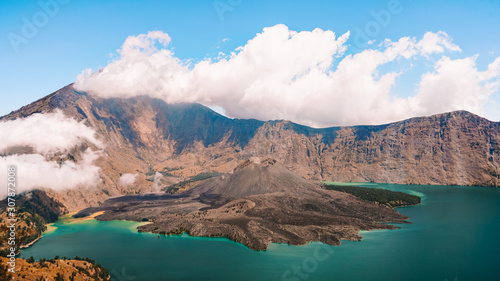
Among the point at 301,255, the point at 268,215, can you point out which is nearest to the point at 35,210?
the point at 268,215

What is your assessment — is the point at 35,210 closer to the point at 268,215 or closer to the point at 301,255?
the point at 268,215

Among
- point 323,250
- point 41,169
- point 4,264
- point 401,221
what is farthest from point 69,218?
point 401,221

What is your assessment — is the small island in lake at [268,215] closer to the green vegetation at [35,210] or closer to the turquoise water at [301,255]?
the turquoise water at [301,255]

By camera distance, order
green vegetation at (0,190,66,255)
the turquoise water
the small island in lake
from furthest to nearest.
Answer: green vegetation at (0,190,66,255) → the small island in lake → the turquoise water

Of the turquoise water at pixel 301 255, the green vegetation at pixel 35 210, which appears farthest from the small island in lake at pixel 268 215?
the green vegetation at pixel 35 210

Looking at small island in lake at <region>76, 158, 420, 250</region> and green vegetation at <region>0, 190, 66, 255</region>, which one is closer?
small island in lake at <region>76, 158, 420, 250</region>

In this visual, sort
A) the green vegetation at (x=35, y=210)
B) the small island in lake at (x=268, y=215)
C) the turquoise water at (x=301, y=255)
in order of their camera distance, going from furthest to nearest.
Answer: the green vegetation at (x=35, y=210)
the small island in lake at (x=268, y=215)
the turquoise water at (x=301, y=255)

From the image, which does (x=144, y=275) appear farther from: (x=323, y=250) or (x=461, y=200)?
(x=461, y=200)

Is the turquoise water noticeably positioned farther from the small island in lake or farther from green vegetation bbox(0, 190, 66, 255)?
green vegetation bbox(0, 190, 66, 255)

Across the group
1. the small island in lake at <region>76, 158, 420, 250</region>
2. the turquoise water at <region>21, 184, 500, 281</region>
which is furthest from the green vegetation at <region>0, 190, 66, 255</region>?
the small island in lake at <region>76, 158, 420, 250</region>
